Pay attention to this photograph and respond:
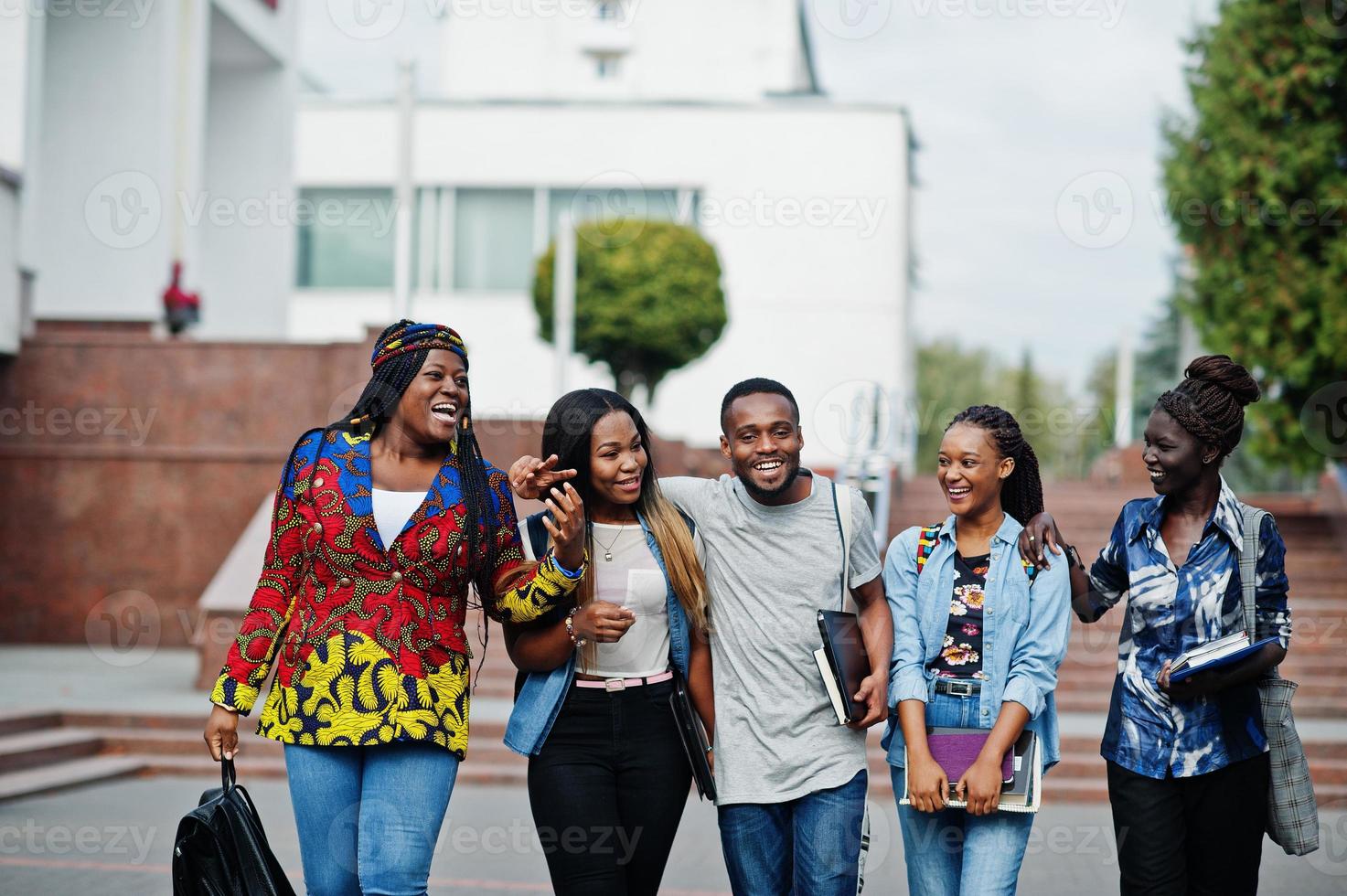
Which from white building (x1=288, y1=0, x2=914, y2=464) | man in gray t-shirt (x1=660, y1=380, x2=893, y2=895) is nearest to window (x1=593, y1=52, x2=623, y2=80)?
white building (x1=288, y1=0, x2=914, y2=464)

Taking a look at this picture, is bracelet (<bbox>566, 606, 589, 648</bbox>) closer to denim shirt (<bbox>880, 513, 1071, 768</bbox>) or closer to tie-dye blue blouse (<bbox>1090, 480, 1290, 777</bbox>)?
denim shirt (<bbox>880, 513, 1071, 768</bbox>)

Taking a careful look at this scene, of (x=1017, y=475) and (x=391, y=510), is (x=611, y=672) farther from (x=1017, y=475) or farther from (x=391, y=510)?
(x=1017, y=475)

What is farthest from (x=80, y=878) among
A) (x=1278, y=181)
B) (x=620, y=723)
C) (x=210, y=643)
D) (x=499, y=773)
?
(x=1278, y=181)

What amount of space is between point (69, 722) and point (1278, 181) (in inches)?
483

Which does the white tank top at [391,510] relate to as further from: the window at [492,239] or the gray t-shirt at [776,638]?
the window at [492,239]

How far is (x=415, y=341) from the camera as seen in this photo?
384 cm

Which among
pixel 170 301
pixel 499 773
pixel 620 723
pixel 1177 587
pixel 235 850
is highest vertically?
pixel 170 301

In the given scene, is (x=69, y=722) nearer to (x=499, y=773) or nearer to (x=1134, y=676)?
(x=499, y=773)

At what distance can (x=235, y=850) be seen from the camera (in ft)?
12.0

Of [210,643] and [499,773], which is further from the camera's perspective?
[210,643]

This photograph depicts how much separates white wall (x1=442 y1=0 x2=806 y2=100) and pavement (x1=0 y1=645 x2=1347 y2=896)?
856 inches

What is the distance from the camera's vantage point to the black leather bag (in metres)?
3.60

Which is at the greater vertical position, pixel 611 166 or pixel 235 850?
pixel 611 166

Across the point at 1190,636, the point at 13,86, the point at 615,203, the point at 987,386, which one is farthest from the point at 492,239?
the point at 987,386
